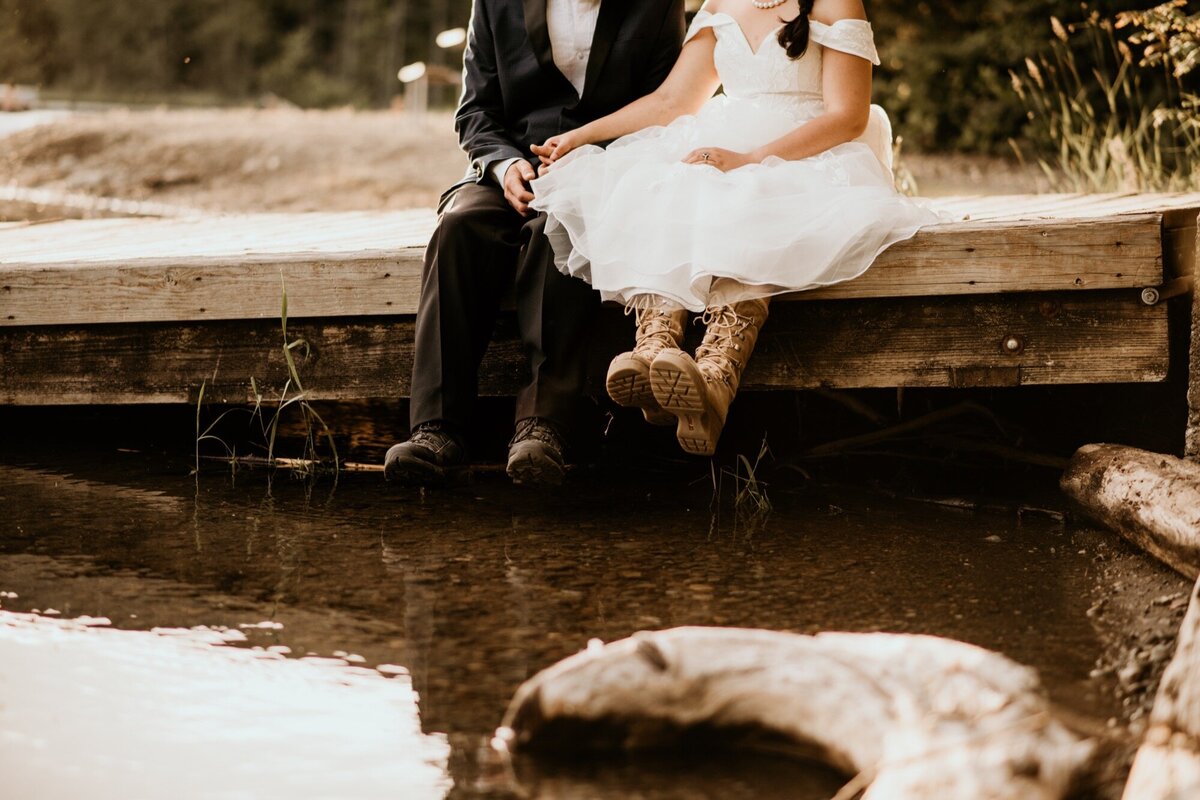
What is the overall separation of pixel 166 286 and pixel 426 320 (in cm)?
91

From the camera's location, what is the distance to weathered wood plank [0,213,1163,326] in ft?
9.92

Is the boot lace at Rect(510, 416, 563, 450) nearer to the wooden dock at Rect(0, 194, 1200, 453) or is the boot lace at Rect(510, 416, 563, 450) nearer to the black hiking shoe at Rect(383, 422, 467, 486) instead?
the black hiking shoe at Rect(383, 422, 467, 486)

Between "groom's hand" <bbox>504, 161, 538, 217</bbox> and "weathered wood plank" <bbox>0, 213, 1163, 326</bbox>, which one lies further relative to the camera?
"groom's hand" <bbox>504, 161, 538, 217</bbox>

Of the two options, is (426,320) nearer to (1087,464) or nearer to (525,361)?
(525,361)

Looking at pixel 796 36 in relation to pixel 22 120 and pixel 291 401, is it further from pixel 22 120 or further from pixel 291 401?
pixel 22 120

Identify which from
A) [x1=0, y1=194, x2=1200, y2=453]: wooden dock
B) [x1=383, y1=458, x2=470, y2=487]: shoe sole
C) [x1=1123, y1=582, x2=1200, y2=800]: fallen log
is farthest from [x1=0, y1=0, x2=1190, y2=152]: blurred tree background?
[x1=1123, y1=582, x2=1200, y2=800]: fallen log

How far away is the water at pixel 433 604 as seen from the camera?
174 cm

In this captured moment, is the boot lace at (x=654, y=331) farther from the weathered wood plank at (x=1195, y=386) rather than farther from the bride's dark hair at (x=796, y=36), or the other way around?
the weathered wood plank at (x=1195, y=386)

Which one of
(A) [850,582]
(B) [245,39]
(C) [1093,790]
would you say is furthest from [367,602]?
(B) [245,39]

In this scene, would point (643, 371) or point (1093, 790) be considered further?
point (643, 371)

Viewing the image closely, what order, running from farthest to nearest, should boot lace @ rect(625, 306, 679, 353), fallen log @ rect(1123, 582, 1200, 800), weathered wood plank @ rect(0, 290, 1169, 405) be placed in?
weathered wood plank @ rect(0, 290, 1169, 405), boot lace @ rect(625, 306, 679, 353), fallen log @ rect(1123, 582, 1200, 800)

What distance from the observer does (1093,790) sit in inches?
61.4

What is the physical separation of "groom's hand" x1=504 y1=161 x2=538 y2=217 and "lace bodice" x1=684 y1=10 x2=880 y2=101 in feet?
2.14

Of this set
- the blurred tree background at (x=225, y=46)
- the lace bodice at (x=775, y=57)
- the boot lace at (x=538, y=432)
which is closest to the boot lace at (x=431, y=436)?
the boot lace at (x=538, y=432)
